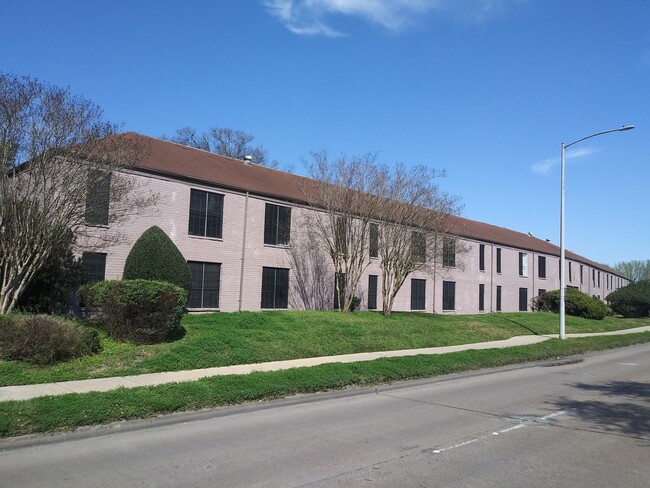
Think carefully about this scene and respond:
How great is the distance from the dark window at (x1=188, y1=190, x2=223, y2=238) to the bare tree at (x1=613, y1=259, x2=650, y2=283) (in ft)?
327

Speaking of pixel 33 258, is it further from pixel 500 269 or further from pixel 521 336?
pixel 500 269

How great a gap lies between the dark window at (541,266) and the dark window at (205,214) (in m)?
34.3

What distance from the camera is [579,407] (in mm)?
9633

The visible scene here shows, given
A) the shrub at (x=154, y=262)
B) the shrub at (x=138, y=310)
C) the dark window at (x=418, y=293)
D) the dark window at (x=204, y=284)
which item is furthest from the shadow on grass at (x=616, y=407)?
the dark window at (x=418, y=293)

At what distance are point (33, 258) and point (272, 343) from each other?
6.59 metres

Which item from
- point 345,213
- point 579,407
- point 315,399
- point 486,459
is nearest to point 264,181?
point 345,213

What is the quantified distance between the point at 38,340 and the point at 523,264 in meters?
41.7

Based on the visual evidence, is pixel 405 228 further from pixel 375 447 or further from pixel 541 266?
pixel 541 266

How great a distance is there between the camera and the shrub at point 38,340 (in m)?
10.6

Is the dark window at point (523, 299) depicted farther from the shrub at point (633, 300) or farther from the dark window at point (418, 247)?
the dark window at point (418, 247)

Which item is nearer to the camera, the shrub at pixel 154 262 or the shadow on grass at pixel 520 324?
the shrub at pixel 154 262

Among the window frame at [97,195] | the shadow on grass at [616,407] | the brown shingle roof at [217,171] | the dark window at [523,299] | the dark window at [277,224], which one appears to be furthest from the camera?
the dark window at [523,299]

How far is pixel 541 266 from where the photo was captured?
158ft

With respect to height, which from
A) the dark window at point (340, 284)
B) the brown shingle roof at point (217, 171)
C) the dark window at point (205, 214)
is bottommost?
the dark window at point (340, 284)
